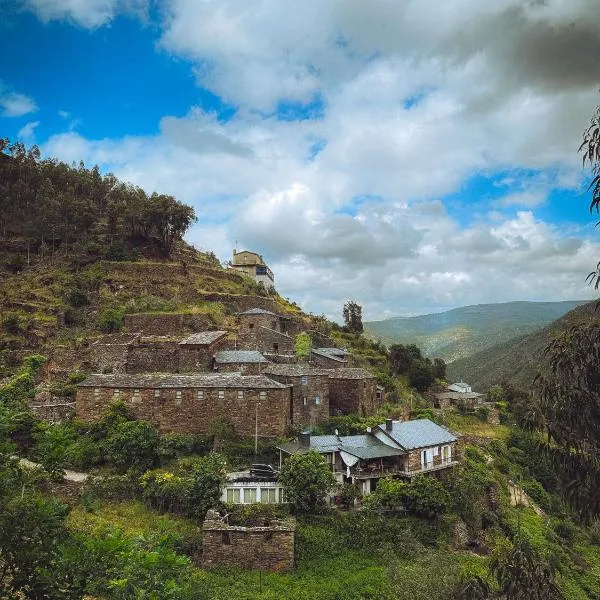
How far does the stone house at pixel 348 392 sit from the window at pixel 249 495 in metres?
10.8

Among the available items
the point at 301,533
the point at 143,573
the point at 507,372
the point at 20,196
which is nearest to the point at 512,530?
the point at 301,533

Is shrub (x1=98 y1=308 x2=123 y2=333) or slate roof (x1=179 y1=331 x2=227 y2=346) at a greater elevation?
shrub (x1=98 y1=308 x2=123 y2=333)

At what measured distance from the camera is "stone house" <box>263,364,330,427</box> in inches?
1227

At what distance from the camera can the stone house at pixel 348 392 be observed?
3419cm

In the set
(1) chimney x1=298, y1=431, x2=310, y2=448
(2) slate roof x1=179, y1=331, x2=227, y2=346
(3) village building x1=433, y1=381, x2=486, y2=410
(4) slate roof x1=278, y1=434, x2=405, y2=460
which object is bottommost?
(4) slate roof x1=278, y1=434, x2=405, y2=460

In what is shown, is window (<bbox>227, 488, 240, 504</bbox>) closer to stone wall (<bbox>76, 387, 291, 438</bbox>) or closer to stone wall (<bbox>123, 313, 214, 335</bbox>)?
stone wall (<bbox>76, 387, 291, 438</bbox>)

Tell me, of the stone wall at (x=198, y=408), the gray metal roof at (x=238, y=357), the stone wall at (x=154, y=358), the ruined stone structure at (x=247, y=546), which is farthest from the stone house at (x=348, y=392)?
the ruined stone structure at (x=247, y=546)

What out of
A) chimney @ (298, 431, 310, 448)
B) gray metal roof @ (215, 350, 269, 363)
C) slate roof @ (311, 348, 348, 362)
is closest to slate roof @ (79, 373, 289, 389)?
chimney @ (298, 431, 310, 448)

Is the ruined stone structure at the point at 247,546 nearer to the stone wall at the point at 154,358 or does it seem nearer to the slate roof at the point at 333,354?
the stone wall at the point at 154,358

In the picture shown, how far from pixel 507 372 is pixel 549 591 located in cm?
9724

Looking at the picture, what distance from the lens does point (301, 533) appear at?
2277cm

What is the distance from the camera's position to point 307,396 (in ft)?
103

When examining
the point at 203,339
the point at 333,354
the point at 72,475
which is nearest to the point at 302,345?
the point at 333,354

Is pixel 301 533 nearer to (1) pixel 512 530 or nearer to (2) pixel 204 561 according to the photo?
(2) pixel 204 561
